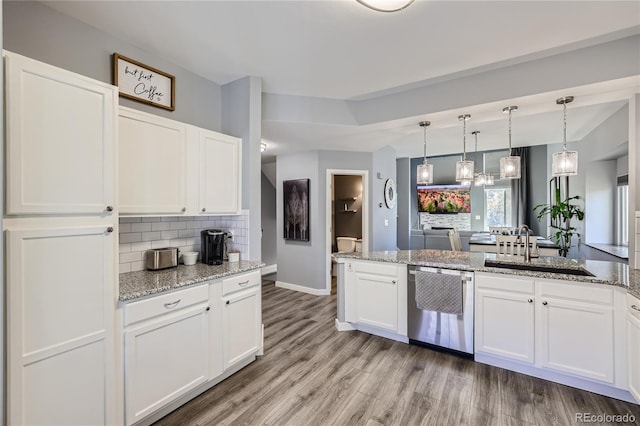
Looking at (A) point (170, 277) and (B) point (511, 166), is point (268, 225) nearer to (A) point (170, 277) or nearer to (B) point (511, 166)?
(A) point (170, 277)

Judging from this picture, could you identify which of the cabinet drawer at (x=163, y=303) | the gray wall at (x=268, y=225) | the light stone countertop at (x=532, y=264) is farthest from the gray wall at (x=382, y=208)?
the cabinet drawer at (x=163, y=303)

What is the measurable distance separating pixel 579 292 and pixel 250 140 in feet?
9.94

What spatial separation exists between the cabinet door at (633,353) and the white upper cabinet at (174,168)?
3107 mm

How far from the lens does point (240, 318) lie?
2.48m

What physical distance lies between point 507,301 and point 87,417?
3.02 m

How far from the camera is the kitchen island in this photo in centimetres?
214

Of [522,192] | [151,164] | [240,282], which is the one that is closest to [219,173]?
[151,164]

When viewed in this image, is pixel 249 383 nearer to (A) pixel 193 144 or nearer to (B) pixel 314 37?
(A) pixel 193 144

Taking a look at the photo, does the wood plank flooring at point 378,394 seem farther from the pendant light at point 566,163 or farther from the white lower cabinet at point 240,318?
the pendant light at point 566,163

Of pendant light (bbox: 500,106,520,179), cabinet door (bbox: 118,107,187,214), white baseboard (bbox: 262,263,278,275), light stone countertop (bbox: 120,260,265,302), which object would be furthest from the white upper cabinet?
white baseboard (bbox: 262,263,278,275)

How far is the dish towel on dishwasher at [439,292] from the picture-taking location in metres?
2.74

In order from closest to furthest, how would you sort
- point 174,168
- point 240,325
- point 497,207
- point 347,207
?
point 174,168, point 240,325, point 347,207, point 497,207

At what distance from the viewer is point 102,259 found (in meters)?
1.66

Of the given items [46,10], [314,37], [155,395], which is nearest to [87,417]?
[155,395]
